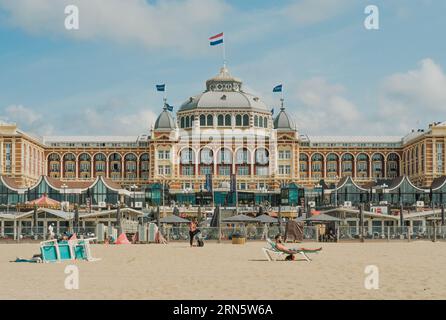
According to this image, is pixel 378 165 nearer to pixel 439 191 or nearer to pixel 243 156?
pixel 243 156

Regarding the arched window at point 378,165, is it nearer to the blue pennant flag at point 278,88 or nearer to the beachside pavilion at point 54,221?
the blue pennant flag at point 278,88

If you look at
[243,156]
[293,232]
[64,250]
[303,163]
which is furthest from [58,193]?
[64,250]

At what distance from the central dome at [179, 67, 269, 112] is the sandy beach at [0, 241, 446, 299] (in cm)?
13263

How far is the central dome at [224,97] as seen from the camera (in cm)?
17050

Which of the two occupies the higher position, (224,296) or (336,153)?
(336,153)

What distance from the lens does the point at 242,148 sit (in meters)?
166

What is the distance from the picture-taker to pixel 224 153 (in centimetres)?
16538

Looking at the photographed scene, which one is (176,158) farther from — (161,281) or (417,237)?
(161,281)

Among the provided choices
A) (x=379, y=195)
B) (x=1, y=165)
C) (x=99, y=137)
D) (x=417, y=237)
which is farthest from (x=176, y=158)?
(x=417, y=237)

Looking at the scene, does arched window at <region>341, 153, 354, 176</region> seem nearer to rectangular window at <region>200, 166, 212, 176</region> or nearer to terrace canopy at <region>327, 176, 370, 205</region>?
rectangular window at <region>200, 166, 212, 176</region>

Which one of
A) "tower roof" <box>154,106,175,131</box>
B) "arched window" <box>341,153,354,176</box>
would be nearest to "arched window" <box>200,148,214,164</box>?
"tower roof" <box>154,106,175,131</box>

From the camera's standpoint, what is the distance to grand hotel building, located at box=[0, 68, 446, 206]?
6422 inches
